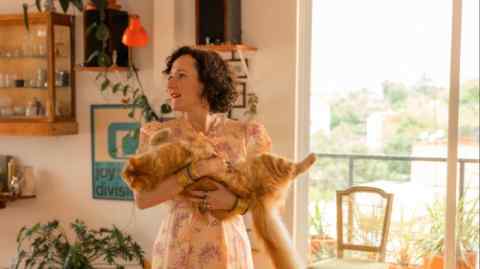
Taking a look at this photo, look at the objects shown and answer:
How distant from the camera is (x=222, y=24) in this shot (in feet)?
10.4

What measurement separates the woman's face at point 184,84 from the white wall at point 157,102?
1.34 meters

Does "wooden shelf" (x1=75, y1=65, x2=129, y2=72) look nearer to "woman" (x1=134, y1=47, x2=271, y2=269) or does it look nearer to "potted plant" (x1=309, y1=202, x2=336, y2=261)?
"potted plant" (x1=309, y1=202, x2=336, y2=261)

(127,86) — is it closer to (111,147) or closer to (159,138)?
(111,147)

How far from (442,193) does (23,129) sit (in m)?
2.46

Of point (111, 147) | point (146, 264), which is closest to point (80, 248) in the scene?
point (146, 264)

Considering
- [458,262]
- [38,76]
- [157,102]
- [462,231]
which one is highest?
[38,76]

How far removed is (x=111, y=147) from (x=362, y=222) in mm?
1574

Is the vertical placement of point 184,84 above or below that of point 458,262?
above

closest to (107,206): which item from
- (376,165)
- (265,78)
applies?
(265,78)

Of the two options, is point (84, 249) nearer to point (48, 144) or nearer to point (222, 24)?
point (48, 144)

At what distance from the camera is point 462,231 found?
3.23m

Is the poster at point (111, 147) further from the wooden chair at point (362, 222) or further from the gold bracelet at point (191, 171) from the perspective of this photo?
the gold bracelet at point (191, 171)

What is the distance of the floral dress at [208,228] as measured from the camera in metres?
1.92

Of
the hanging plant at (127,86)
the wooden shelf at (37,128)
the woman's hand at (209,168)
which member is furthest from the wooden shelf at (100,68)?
the woman's hand at (209,168)
